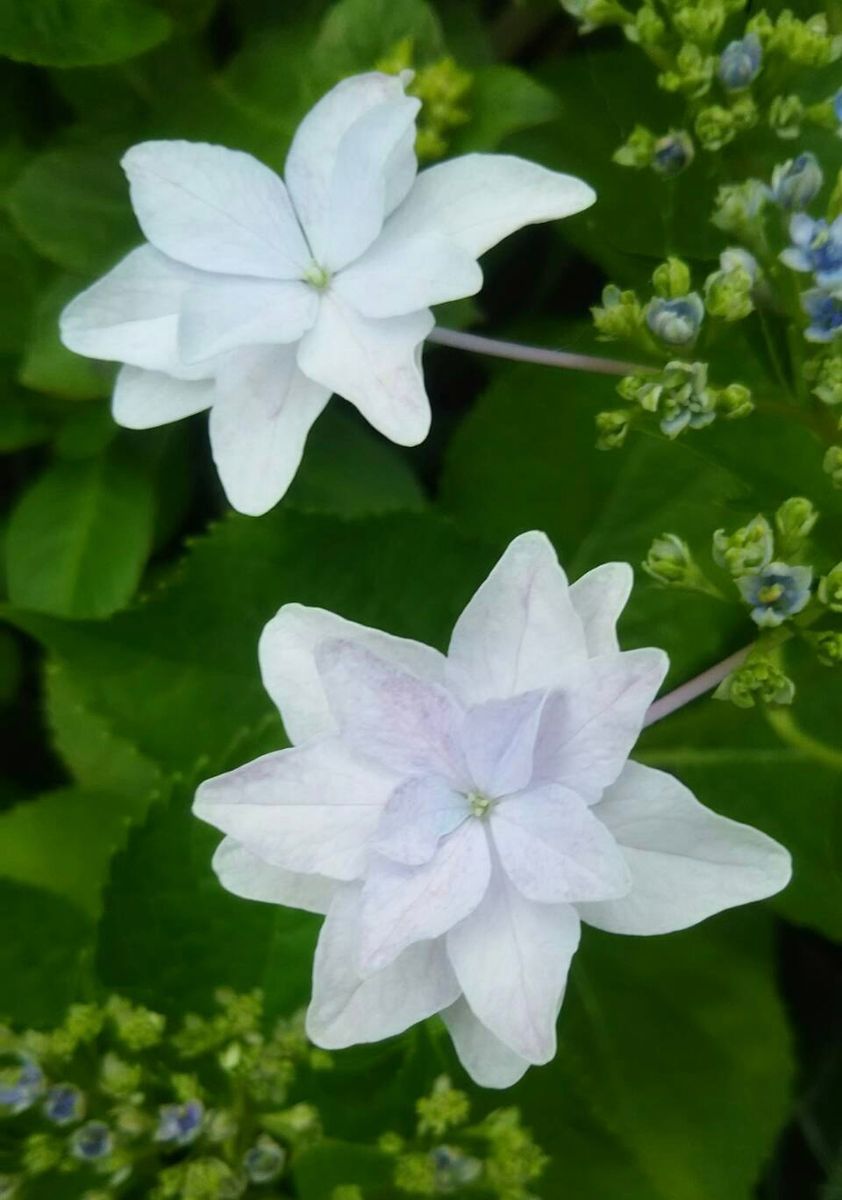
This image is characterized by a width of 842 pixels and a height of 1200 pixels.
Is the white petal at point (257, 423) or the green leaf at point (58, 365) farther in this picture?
the green leaf at point (58, 365)

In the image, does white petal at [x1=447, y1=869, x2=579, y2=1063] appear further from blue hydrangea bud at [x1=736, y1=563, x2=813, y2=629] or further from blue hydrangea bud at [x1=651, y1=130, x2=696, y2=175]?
blue hydrangea bud at [x1=651, y1=130, x2=696, y2=175]

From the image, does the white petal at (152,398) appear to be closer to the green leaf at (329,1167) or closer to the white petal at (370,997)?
the white petal at (370,997)

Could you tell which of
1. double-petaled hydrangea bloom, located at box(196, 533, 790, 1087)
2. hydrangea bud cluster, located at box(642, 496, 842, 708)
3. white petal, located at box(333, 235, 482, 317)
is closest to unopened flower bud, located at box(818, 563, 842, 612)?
hydrangea bud cluster, located at box(642, 496, 842, 708)

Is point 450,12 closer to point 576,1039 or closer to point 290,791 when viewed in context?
point 290,791

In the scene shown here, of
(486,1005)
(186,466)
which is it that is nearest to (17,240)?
(186,466)

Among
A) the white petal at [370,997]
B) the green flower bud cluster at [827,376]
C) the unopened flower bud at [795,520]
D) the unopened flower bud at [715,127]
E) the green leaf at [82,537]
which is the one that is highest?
the unopened flower bud at [715,127]

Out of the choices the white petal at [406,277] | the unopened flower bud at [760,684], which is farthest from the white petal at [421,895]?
the white petal at [406,277]

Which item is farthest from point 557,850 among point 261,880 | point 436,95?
point 436,95
